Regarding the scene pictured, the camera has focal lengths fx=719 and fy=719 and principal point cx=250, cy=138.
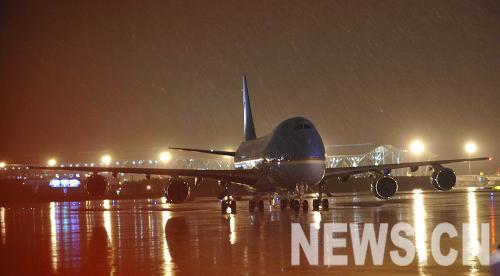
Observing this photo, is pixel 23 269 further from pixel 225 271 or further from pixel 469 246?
pixel 469 246

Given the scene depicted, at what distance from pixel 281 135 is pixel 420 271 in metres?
24.0

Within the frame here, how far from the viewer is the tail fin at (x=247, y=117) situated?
56.3 m

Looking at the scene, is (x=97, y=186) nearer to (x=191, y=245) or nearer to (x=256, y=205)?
Result: (x=256, y=205)

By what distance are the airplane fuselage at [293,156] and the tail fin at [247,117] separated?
16953mm

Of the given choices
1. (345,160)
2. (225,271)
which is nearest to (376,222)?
(225,271)

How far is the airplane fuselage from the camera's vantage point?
35.8 m

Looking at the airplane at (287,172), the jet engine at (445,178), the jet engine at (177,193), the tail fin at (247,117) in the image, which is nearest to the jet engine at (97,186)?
the airplane at (287,172)

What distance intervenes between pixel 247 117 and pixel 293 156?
74.0ft

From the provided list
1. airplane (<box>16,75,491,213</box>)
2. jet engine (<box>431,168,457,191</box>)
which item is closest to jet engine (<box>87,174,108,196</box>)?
airplane (<box>16,75,491,213</box>)

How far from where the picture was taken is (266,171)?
38.8 metres

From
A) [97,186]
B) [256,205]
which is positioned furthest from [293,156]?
[97,186]

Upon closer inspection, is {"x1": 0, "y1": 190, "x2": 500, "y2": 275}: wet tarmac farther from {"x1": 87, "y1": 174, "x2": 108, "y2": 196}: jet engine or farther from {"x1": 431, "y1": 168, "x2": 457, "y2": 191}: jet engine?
{"x1": 87, "y1": 174, "x2": 108, "y2": 196}: jet engine

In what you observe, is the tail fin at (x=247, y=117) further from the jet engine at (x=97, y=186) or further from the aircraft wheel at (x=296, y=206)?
the aircraft wheel at (x=296, y=206)

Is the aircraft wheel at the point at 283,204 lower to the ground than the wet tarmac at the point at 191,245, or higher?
lower
